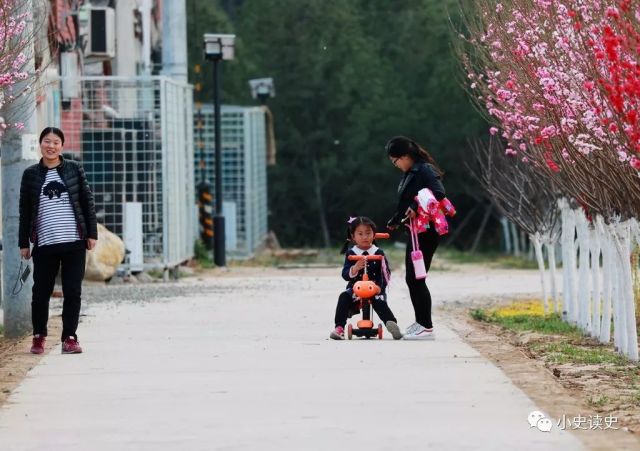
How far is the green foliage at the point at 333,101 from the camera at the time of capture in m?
43.3

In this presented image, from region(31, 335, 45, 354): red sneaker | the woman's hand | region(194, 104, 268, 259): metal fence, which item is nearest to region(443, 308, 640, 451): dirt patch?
the woman's hand

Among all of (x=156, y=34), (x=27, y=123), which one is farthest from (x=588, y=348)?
(x=156, y=34)

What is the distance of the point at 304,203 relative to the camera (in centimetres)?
4534

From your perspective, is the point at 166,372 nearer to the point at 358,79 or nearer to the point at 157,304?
the point at 157,304

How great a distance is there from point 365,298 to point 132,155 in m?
11.1

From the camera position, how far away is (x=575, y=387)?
10.9 metres

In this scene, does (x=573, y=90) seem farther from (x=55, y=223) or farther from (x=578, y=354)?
(x=55, y=223)

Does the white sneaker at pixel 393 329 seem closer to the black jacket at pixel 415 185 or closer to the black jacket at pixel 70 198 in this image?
the black jacket at pixel 415 185

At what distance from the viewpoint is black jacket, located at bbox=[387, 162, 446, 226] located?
1407 centimetres

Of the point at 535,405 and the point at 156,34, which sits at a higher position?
the point at 156,34

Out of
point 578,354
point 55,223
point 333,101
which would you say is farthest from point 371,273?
point 333,101

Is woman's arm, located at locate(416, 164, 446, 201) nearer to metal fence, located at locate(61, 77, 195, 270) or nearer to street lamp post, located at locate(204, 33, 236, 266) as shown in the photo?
metal fence, located at locate(61, 77, 195, 270)

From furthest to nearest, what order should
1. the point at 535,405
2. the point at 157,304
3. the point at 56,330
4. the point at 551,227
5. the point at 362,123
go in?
the point at 362,123, the point at 157,304, the point at 551,227, the point at 56,330, the point at 535,405

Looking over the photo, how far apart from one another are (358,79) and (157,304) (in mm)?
25097
